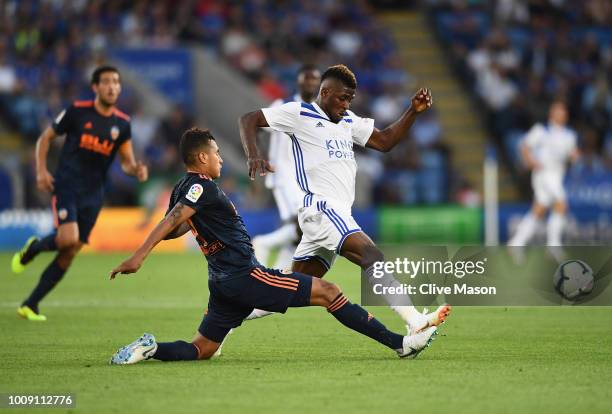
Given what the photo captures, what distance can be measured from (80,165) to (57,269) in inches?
43.9

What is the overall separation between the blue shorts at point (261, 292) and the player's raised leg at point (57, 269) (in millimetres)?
3909

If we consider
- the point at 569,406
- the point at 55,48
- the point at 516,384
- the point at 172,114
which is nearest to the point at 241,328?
the point at 516,384

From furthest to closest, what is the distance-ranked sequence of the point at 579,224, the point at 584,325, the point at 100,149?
the point at 579,224, the point at 100,149, the point at 584,325

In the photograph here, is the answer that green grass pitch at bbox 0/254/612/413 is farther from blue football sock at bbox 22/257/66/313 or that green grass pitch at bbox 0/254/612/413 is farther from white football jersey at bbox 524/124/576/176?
white football jersey at bbox 524/124/576/176

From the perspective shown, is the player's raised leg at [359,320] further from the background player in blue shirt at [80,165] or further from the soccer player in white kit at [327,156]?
the background player in blue shirt at [80,165]

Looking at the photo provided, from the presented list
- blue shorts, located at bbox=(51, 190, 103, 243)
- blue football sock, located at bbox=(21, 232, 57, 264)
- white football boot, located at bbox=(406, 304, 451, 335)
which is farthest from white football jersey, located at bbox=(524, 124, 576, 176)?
white football boot, located at bbox=(406, 304, 451, 335)

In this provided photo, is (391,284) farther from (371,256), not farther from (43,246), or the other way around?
(43,246)

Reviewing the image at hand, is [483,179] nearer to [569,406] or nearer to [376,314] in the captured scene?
[376,314]

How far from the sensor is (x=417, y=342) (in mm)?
8703

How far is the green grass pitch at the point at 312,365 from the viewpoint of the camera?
6992mm

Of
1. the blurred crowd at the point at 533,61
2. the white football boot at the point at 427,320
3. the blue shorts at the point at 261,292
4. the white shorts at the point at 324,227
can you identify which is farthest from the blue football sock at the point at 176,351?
the blurred crowd at the point at 533,61

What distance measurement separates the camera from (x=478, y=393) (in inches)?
285

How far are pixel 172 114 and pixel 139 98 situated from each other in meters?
1.48

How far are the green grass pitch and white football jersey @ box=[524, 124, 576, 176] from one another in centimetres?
860
